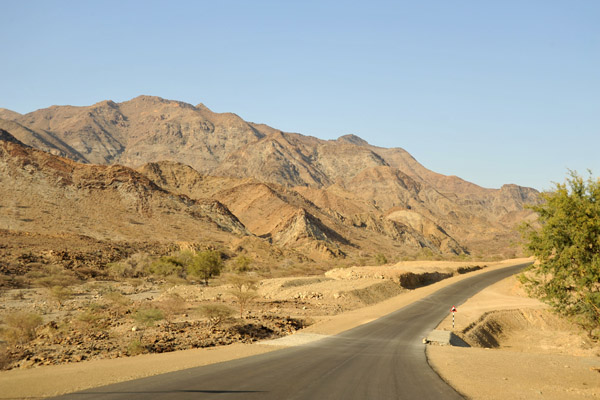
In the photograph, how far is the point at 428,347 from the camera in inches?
742

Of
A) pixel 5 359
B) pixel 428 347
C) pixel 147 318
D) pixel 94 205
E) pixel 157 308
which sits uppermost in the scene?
pixel 94 205

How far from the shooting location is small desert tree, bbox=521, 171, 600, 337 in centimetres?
1493

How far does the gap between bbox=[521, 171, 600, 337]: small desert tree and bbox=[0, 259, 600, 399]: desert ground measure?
7.76 ft

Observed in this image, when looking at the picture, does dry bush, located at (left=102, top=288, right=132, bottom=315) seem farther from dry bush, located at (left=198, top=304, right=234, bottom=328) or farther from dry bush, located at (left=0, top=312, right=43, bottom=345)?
dry bush, located at (left=0, top=312, right=43, bottom=345)

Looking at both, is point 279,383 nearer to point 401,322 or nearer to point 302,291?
point 401,322

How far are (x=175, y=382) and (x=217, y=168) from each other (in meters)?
185

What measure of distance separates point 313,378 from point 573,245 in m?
10.1

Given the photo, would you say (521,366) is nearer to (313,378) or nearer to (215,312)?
(313,378)

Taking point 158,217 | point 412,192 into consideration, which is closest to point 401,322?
point 158,217

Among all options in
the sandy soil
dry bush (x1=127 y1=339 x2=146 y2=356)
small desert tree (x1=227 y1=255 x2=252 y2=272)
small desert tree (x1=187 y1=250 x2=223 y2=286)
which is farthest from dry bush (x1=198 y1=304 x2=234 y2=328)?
small desert tree (x1=227 y1=255 x2=252 y2=272)

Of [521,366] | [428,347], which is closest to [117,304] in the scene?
[428,347]

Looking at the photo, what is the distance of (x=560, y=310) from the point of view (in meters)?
16.5

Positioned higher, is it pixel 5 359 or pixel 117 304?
pixel 5 359

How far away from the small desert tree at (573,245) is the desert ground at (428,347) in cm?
236
